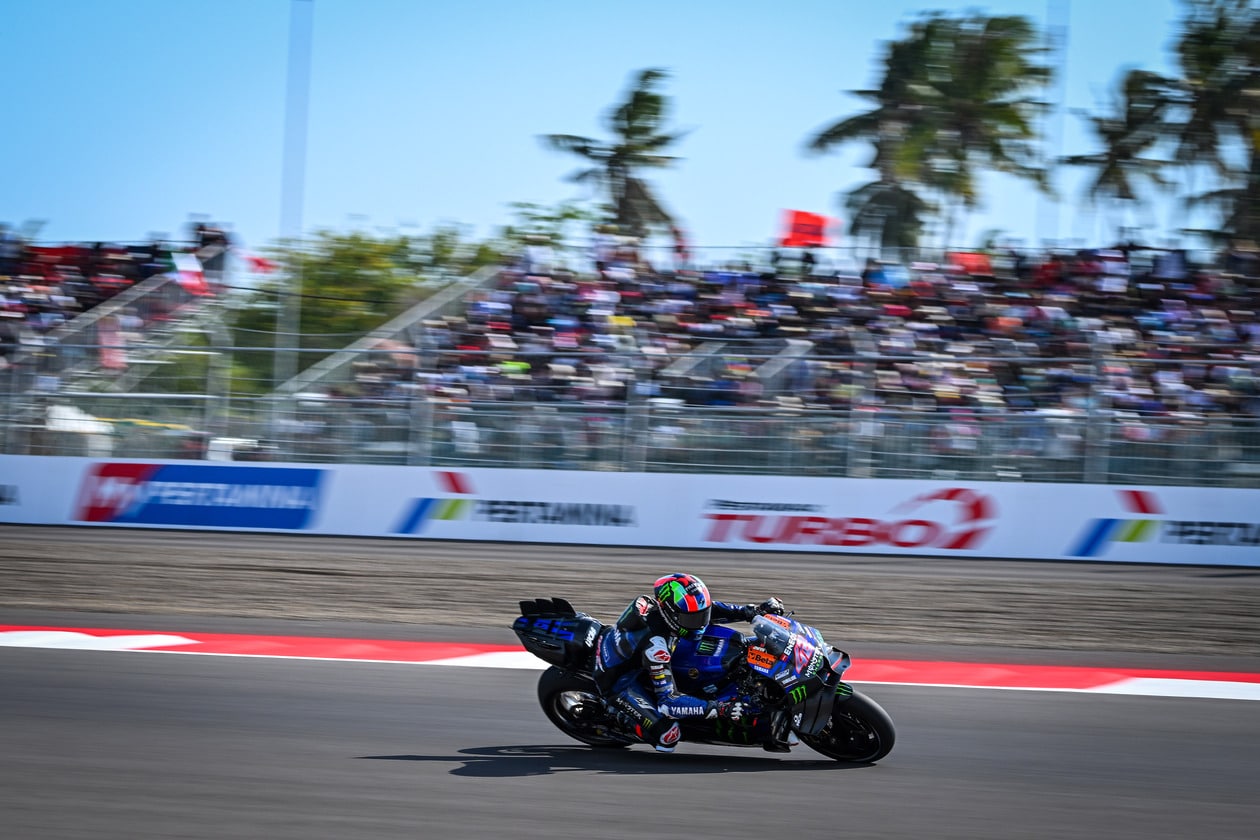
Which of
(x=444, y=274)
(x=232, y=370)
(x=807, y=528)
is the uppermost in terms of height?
(x=444, y=274)

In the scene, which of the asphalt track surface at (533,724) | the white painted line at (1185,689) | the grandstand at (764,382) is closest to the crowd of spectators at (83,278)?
the grandstand at (764,382)

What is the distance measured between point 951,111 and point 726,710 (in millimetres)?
23546

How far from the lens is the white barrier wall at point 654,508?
15094 millimetres

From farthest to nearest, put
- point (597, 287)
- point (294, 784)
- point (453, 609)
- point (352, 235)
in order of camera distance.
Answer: point (352, 235), point (597, 287), point (453, 609), point (294, 784)

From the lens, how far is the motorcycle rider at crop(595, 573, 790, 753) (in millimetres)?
6887

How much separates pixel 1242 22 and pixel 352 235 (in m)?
29.6

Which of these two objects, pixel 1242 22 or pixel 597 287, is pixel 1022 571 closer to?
pixel 597 287

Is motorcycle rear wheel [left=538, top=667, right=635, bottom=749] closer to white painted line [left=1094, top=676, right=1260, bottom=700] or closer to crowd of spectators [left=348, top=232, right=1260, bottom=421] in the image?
white painted line [left=1094, top=676, right=1260, bottom=700]

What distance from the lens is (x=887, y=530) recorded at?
1577 centimetres

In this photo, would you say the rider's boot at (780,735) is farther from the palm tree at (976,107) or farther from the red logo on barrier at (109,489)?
the palm tree at (976,107)

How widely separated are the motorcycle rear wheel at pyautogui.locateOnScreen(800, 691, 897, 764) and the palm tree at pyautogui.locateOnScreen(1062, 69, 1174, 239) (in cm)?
1982

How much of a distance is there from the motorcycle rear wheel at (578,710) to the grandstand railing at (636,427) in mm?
8859

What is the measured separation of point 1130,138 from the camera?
2434 cm

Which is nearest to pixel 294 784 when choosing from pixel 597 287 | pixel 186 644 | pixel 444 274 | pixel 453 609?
pixel 186 644
